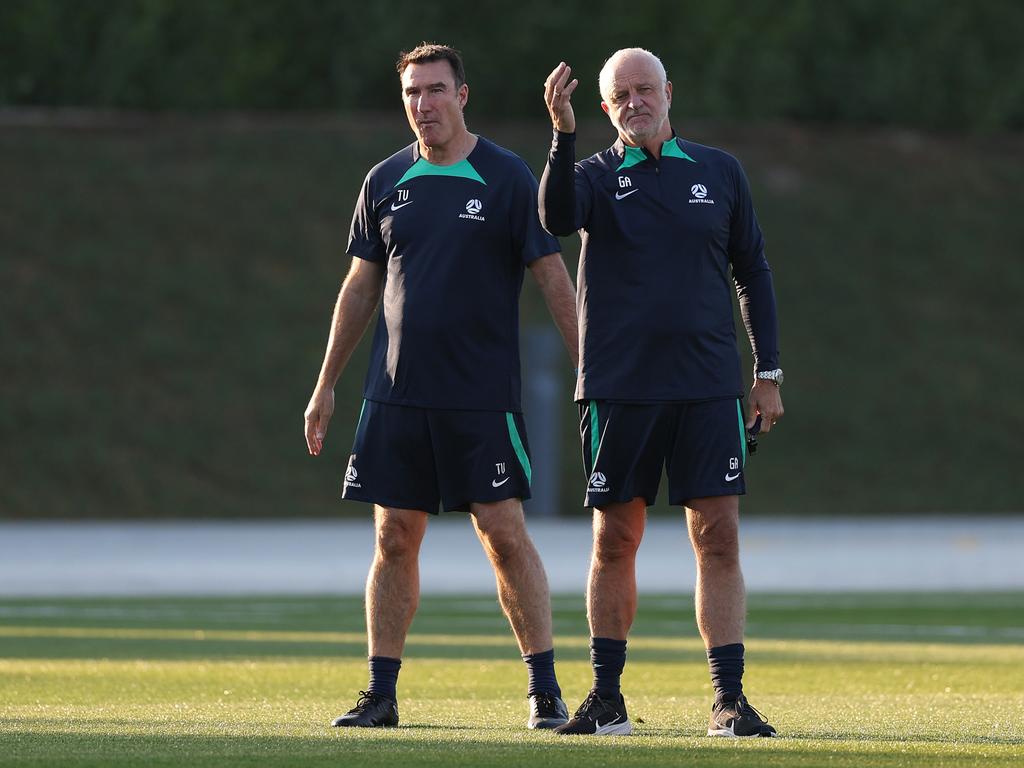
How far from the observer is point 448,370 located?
7926mm

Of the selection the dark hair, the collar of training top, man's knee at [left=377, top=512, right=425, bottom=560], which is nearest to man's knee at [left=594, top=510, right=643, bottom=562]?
man's knee at [left=377, top=512, right=425, bottom=560]

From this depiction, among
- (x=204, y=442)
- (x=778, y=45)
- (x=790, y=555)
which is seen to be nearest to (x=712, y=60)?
(x=778, y=45)

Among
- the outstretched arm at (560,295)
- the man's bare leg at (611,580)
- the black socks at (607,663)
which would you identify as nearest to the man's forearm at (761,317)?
the outstretched arm at (560,295)

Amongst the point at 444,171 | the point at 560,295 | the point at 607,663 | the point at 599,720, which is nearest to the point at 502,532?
the point at 607,663

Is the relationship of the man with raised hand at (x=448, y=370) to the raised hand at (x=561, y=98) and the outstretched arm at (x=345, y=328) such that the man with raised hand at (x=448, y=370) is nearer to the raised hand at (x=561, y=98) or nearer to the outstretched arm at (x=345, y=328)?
the outstretched arm at (x=345, y=328)

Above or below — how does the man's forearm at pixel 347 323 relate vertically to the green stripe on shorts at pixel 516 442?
above

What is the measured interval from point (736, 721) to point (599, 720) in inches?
19.2

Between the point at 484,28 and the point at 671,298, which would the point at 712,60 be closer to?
the point at 484,28

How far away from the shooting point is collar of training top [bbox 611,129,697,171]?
7.79 metres

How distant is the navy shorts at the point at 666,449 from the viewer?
301 inches

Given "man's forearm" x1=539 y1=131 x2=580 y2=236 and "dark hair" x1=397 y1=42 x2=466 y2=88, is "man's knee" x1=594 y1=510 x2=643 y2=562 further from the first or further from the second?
"dark hair" x1=397 y1=42 x2=466 y2=88

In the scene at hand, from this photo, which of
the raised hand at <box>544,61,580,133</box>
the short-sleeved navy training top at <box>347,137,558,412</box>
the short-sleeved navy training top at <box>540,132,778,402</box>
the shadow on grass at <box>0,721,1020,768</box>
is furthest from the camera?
the short-sleeved navy training top at <box>347,137,558,412</box>

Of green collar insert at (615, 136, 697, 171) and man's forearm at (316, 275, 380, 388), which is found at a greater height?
green collar insert at (615, 136, 697, 171)

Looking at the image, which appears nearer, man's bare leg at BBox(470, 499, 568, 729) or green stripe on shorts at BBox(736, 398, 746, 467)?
green stripe on shorts at BBox(736, 398, 746, 467)
